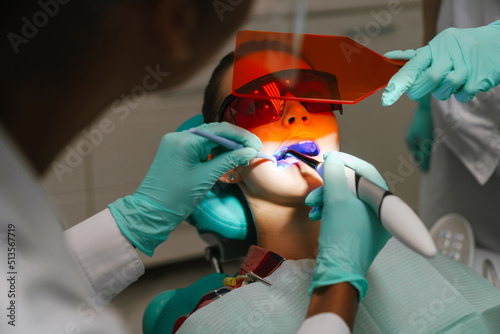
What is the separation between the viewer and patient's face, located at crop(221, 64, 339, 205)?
1267 mm

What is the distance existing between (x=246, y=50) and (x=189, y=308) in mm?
723

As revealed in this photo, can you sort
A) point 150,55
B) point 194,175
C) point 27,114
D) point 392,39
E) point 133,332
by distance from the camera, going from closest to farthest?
1. point 27,114
2. point 194,175
3. point 150,55
4. point 133,332
5. point 392,39

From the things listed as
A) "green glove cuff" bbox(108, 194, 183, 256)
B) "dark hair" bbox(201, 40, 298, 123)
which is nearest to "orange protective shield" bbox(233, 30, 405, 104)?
"dark hair" bbox(201, 40, 298, 123)

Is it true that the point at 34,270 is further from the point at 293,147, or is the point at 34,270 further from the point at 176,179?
the point at 293,147

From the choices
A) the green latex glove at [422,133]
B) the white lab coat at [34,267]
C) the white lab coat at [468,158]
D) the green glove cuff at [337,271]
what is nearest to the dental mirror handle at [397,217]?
the green glove cuff at [337,271]

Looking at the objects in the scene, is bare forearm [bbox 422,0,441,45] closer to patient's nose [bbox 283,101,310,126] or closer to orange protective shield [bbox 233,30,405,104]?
orange protective shield [bbox 233,30,405,104]

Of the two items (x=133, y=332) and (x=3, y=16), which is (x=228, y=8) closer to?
(x=3, y=16)

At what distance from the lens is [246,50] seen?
1.32 metres

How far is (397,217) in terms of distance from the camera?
0.91 m

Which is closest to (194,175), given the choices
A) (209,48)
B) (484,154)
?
(209,48)

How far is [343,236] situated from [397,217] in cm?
15

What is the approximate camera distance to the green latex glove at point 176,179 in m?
1.22

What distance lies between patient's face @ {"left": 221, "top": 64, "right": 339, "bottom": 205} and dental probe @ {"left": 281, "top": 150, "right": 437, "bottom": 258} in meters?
0.18

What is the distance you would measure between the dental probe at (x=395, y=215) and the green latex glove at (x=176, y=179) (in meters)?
0.30
